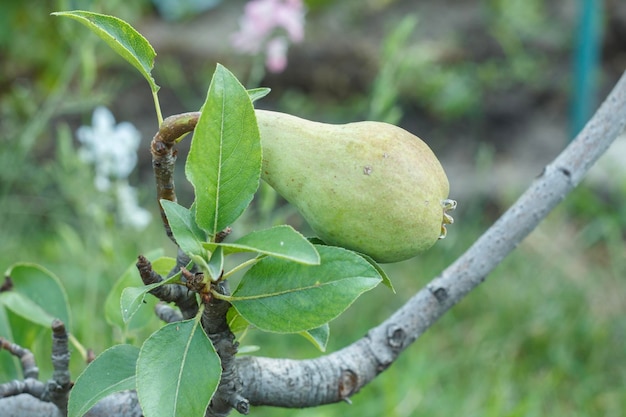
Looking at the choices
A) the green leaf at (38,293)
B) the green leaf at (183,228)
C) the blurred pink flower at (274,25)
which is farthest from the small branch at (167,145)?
the blurred pink flower at (274,25)

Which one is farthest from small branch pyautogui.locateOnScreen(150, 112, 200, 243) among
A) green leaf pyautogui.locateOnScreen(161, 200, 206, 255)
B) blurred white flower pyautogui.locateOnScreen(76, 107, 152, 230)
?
blurred white flower pyautogui.locateOnScreen(76, 107, 152, 230)

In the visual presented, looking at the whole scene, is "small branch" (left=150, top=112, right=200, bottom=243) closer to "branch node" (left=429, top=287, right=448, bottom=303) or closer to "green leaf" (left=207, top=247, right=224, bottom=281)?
"green leaf" (left=207, top=247, right=224, bottom=281)

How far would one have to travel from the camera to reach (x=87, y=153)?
1621mm

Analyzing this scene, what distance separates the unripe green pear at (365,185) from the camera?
1.36 ft

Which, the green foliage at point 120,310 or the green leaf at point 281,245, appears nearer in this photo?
the green leaf at point 281,245

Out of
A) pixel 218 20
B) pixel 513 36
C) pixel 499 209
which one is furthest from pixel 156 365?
pixel 218 20

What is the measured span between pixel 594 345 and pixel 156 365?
159 cm

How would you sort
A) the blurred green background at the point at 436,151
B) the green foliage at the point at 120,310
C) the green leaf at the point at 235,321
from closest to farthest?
the green leaf at the point at 235,321, the green foliage at the point at 120,310, the blurred green background at the point at 436,151

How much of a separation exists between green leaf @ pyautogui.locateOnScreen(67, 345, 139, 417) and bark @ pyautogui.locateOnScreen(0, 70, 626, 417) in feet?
0.21

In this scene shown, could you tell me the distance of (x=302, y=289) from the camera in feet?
1.41

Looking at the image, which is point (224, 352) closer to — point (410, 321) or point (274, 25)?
point (410, 321)

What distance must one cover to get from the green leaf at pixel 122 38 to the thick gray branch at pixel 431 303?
21 centimetres

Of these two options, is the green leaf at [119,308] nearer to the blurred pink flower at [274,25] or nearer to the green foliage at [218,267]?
the green foliage at [218,267]

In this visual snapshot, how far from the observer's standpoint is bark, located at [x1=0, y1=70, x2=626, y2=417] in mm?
533
